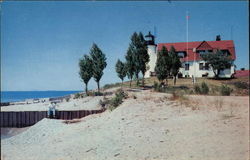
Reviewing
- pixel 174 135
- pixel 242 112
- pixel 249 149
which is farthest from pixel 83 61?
pixel 242 112

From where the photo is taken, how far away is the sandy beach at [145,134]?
4824 millimetres

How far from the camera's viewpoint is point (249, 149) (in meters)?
4.64

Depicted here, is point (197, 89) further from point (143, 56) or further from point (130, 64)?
point (130, 64)

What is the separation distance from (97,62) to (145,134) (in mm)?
2388

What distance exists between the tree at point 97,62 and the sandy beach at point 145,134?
1.30m

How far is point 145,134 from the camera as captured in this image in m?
6.27

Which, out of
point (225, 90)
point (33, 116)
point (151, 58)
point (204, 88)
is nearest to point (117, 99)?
point (151, 58)

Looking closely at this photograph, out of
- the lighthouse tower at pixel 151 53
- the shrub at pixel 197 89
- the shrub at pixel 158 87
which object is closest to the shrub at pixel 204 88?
the shrub at pixel 197 89

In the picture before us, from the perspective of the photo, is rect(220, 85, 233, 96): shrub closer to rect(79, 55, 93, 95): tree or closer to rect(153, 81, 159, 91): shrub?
rect(153, 81, 159, 91): shrub

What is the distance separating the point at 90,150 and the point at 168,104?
5238 millimetres

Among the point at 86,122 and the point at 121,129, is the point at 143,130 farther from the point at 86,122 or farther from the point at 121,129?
the point at 86,122

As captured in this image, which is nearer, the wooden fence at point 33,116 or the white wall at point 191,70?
the wooden fence at point 33,116

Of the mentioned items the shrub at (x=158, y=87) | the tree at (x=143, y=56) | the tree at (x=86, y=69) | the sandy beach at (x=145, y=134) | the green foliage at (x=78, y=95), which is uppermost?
the tree at (x=143, y=56)

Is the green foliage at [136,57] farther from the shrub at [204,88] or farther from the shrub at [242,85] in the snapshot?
the shrub at [242,85]
